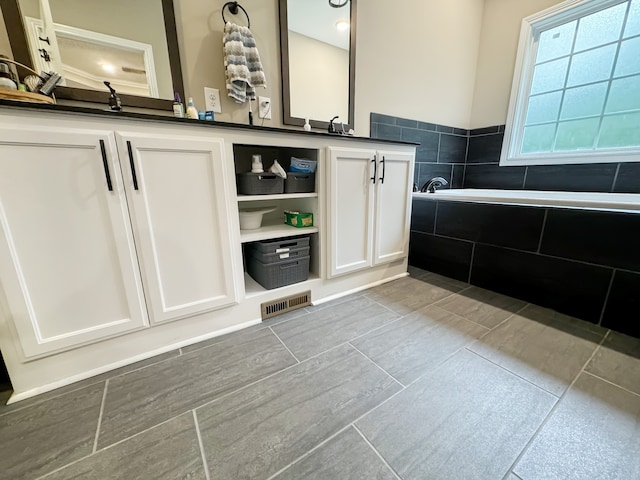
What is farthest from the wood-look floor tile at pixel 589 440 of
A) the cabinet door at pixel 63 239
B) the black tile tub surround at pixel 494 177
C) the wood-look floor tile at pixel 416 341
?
the black tile tub surround at pixel 494 177

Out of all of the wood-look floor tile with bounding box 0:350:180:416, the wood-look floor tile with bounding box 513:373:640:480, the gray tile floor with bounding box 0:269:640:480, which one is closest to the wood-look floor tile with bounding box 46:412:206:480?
the gray tile floor with bounding box 0:269:640:480

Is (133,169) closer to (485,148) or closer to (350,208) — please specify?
(350,208)

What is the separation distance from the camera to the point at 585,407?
839mm

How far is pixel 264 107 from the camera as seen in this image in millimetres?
1575

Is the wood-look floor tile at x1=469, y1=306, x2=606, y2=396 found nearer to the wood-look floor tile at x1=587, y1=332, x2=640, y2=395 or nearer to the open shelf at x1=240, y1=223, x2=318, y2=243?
the wood-look floor tile at x1=587, y1=332, x2=640, y2=395

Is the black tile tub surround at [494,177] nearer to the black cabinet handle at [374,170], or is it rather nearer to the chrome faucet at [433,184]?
the chrome faucet at [433,184]

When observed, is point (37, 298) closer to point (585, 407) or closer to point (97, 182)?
point (97, 182)

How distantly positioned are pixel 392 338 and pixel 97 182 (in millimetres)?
1360

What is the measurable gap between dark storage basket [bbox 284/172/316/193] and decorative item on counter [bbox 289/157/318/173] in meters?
0.02

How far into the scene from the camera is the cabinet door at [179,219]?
3.15ft

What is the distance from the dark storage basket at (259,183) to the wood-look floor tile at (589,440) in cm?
135

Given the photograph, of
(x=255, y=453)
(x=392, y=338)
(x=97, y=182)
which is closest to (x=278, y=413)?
(x=255, y=453)

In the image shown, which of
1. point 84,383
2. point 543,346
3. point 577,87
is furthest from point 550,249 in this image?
point 84,383

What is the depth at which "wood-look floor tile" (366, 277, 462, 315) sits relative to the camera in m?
1.53
